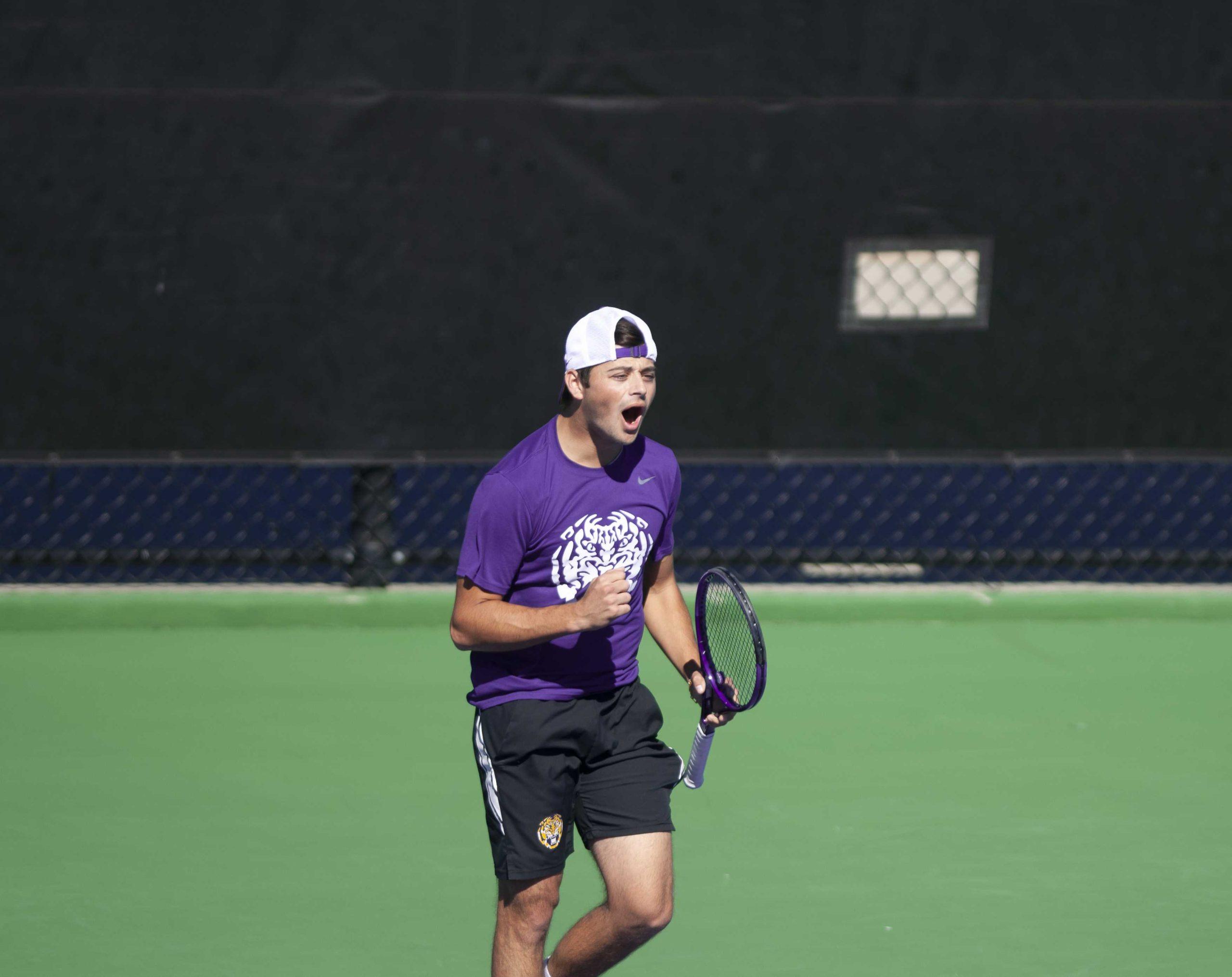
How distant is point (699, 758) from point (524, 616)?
536 millimetres

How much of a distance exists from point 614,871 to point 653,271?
120 inches

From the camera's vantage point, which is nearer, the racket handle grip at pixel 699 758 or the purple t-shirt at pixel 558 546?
the purple t-shirt at pixel 558 546

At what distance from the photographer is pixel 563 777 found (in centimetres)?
329

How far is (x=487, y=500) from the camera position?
319cm

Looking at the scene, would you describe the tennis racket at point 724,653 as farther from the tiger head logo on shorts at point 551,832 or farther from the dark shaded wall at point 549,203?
the dark shaded wall at point 549,203

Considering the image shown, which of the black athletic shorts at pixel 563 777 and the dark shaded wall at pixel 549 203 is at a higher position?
the dark shaded wall at pixel 549 203

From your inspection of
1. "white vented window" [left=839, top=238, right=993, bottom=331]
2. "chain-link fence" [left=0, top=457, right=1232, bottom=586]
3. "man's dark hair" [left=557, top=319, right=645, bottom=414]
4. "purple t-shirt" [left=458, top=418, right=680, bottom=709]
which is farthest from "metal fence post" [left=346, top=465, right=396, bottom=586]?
"man's dark hair" [left=557, top=319, right=645, bottom=414]

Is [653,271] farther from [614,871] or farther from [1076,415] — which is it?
[614,871]

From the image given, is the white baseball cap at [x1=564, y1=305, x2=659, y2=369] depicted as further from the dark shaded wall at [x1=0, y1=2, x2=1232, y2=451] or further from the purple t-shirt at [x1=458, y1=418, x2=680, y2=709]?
the dark shaded wall at [x1=0, y1=2, x2=1232, y2=451]

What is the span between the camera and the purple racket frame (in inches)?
126

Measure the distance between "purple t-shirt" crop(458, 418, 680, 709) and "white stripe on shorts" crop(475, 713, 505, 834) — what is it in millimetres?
56

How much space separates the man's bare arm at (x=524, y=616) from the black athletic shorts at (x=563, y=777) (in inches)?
6.5

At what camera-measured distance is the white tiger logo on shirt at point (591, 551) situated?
10.7 ft

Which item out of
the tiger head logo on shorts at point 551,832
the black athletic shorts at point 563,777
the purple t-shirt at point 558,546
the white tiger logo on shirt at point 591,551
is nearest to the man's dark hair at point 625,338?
the purple t-shirt at point 558,546
